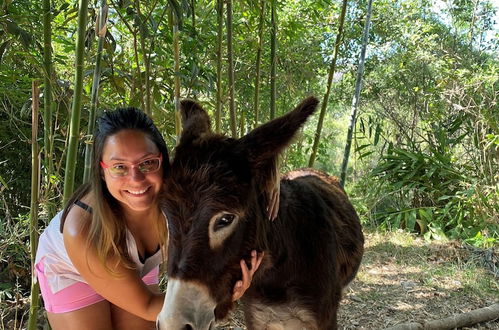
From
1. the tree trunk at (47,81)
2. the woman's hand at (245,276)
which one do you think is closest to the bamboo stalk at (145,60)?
the tree trunk at (47,81)

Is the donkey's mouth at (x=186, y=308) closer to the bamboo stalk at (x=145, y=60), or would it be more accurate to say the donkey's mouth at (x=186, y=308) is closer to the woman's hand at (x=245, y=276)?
the woman's hand at (x=245, y=276)

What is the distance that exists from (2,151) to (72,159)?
2.80 metres

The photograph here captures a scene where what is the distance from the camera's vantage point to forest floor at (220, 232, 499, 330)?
163 inches

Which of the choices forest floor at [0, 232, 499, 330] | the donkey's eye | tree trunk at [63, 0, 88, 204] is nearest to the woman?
tree trunk at [63, 0, 88, 204]

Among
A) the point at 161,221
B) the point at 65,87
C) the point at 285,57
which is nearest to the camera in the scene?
the point at 161,221

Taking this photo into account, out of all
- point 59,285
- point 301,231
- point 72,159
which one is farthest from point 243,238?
point 59,285

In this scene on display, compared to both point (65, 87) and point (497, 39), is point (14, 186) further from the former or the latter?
point (497, 39)

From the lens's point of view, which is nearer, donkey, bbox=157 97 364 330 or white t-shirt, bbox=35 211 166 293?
donkey, bbox=157 97 364 330

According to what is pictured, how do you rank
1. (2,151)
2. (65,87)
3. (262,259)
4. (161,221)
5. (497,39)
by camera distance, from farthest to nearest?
(497,39)
(2,151)
(65,87)
(161,221)
(262,259)

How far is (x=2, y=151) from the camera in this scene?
14.0 ft

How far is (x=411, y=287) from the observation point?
489 centimetres

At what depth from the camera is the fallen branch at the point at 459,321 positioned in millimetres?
3646

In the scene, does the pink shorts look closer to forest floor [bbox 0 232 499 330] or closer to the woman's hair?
the woman's hair

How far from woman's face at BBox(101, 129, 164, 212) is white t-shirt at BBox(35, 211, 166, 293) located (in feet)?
1.18
